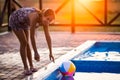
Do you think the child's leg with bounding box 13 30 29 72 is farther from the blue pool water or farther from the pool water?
the pool water

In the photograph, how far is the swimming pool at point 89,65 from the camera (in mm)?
6331

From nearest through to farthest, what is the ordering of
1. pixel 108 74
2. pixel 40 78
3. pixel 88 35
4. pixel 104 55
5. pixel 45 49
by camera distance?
pixel 40 78
pixel 108 74
pixel 104 55
pixel 45 49
pixel 88 35

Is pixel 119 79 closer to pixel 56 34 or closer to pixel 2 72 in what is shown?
pixel 2 72

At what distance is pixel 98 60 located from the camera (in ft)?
24.8

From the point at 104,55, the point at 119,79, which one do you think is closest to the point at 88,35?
the point at 104,55

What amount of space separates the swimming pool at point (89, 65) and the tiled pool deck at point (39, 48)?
420 millimetres

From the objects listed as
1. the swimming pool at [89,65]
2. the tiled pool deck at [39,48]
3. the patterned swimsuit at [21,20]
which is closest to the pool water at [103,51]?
the swimming pool at [89,65]

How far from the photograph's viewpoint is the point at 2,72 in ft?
22.4

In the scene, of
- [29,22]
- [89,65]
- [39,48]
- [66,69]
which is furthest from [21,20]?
[39,48]

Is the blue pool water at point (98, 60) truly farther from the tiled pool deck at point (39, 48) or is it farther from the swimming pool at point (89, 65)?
the tiled pool deck at point (39, 48)

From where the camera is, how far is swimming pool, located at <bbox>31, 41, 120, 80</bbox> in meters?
6.33

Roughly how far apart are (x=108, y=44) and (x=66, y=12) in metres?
18.6

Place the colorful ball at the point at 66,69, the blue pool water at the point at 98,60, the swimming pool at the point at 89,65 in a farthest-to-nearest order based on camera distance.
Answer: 1. the blue pool water at the point at 98,60
2. the swimming pool at the point at 89,65
3. the colorful ball at the point at 66,69

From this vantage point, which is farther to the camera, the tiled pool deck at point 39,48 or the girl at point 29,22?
the tiled pool deck at point 39,48
